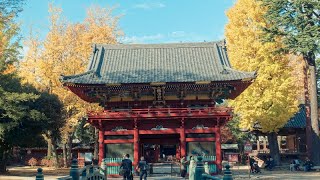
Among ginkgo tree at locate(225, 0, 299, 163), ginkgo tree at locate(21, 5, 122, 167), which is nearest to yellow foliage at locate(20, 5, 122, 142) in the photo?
ginkgo tree at locate(21, 5, 122, 167)

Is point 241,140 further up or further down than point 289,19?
further down

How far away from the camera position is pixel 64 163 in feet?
141

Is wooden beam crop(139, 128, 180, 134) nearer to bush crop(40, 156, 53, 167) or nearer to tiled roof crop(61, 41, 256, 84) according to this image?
tiled roof crop(61, 41, 256, 84)

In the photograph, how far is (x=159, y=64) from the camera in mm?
32438

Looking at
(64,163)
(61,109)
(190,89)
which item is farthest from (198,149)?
(64,163)

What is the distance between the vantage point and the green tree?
30.7m

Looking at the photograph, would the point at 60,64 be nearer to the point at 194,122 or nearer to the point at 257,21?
the point at 194,122

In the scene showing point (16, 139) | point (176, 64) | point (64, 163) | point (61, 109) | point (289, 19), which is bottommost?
point (64, 163)

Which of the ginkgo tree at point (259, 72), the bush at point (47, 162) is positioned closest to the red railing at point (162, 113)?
the ginkgo tree at point (259, 72)

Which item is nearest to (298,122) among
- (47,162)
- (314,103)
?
(314,103)

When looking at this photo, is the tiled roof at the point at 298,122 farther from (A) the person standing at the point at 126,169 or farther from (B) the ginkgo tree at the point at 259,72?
(A) the person standing at the point at 126,169

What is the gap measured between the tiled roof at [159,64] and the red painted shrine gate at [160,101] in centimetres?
8

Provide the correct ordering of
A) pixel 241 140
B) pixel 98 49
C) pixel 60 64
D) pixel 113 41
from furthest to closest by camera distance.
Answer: pixel 241 140 < pixel 113 41 < pixel 60 64 < pixel 98 49

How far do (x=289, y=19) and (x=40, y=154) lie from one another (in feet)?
130
